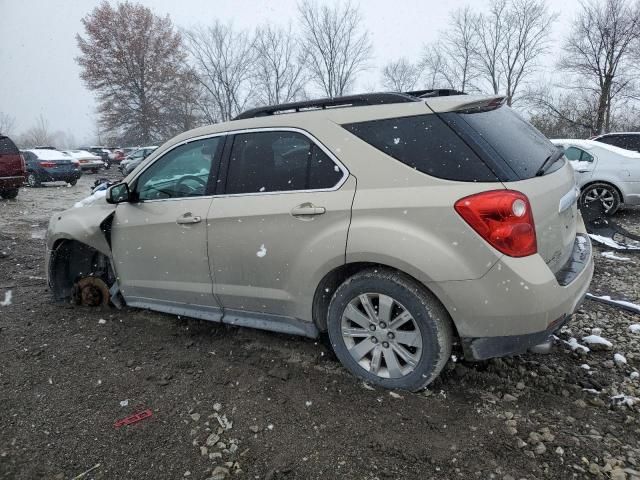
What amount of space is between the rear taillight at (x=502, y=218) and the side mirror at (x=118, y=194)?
2637 millimetres

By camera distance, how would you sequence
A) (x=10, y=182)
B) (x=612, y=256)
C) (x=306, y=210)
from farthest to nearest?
1. (x=10, y=182)
2. (x=612, y=256)
3. (x=306, y=210)

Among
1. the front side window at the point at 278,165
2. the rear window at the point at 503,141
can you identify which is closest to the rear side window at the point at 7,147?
the front side window at the point at 278,165

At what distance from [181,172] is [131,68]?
1800 inches

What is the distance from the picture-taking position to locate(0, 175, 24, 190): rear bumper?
40.5 ft

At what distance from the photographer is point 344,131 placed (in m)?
2.75

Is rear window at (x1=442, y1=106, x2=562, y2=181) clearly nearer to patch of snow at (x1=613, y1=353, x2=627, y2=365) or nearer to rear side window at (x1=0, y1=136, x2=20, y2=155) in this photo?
patch of snow at (x1=613, y1=353, x2=627, y2=365)

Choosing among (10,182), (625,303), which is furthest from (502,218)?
(10,182)

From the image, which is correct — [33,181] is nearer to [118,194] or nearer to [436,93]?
[118,194]

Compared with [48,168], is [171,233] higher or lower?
higher

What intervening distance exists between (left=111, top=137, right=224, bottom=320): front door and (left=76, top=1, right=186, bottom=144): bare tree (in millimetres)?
43927

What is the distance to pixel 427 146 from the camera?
2.50 metres

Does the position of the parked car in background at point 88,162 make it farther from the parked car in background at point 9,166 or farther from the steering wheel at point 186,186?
the steering wheel at point 186,186

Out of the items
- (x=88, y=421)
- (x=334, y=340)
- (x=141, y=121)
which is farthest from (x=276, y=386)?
(x=141, y=121)

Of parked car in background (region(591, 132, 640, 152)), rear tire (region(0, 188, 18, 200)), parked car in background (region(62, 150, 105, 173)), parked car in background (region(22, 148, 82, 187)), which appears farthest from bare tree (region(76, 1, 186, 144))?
parked car in background (region(591, 132, 640, 152))
